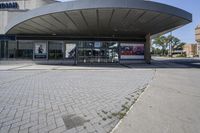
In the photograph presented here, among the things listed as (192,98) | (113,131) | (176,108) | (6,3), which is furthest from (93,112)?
(6,3)

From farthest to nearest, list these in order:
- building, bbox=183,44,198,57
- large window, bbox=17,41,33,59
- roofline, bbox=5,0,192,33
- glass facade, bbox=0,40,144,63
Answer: building, bbox=183,44,198,57 < large window, bbox=17,41,33,59 < glass facade, bbox=0,40,144,63 < roofline, bbox=5,0,192,33

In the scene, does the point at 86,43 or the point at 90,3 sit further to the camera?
the point at 86,43

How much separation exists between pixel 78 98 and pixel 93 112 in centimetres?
160

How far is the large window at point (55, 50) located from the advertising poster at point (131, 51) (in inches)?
352

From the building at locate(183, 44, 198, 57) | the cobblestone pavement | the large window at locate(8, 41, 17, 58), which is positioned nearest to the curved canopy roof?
the large window at locate(8, 41, 17, 58)

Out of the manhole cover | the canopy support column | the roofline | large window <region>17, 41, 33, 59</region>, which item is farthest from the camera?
large window <region>17, 41, 33, 59</region>

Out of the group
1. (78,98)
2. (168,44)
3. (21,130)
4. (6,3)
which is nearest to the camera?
(21,130)

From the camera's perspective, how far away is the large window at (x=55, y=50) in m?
28.1

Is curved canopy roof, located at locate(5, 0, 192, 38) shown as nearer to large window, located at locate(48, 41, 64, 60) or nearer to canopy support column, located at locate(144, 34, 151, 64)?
canopy support column, located at locate(144, 34, 151, 64)

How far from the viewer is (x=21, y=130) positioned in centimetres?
392

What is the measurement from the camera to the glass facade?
90.0 ft

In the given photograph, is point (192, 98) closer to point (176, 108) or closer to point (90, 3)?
point (176, 108)

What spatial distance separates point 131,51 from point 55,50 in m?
11.0

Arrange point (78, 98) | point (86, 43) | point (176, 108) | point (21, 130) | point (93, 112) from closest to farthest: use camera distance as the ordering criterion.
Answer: point (21, 130)
point (93, 112)
point (176, 108)
point (78, 98)
point (86, 43)
